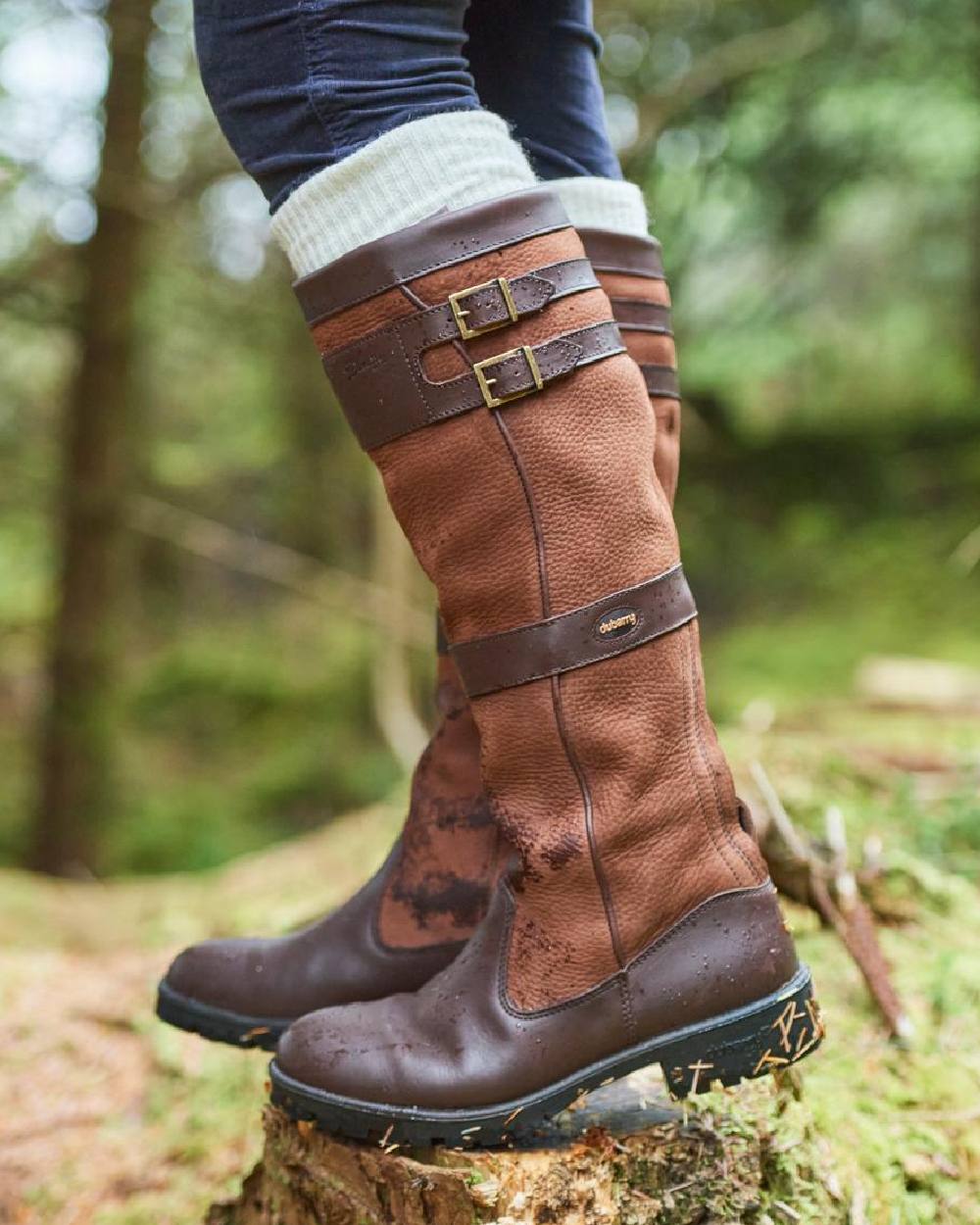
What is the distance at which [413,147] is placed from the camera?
1095 millimetres

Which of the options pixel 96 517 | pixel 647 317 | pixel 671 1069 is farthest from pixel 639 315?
pixel 96 517

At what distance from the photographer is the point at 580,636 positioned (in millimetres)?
1145

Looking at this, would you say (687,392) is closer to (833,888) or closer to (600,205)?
(833,888)

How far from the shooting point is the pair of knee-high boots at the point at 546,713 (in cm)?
112

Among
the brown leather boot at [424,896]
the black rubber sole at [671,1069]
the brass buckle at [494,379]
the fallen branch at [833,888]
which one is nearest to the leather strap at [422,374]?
the brass buckle at [494,379]

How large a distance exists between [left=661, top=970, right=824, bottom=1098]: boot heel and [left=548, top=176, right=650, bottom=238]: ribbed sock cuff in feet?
2.92

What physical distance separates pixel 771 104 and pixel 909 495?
351 centimetres

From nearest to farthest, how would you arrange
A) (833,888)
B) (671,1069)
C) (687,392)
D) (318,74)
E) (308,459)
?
(318,74), (671,1069), (833,888), (687,392), (308,459)

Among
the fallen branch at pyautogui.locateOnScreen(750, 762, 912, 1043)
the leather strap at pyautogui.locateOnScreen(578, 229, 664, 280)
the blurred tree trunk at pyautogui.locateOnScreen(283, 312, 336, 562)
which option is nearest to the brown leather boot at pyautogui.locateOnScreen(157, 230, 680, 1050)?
the leather strap at pyautogui.locateOnScreen(578, 229, 664, 280)

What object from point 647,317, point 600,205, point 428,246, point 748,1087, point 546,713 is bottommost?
point 748,1087

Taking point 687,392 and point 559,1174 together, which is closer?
point 559,1174

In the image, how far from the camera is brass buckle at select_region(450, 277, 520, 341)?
1106 mm

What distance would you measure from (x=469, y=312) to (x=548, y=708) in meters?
0.39

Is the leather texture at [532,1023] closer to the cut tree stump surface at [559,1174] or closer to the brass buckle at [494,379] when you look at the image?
the cut tree stump surface at [559,1174]
